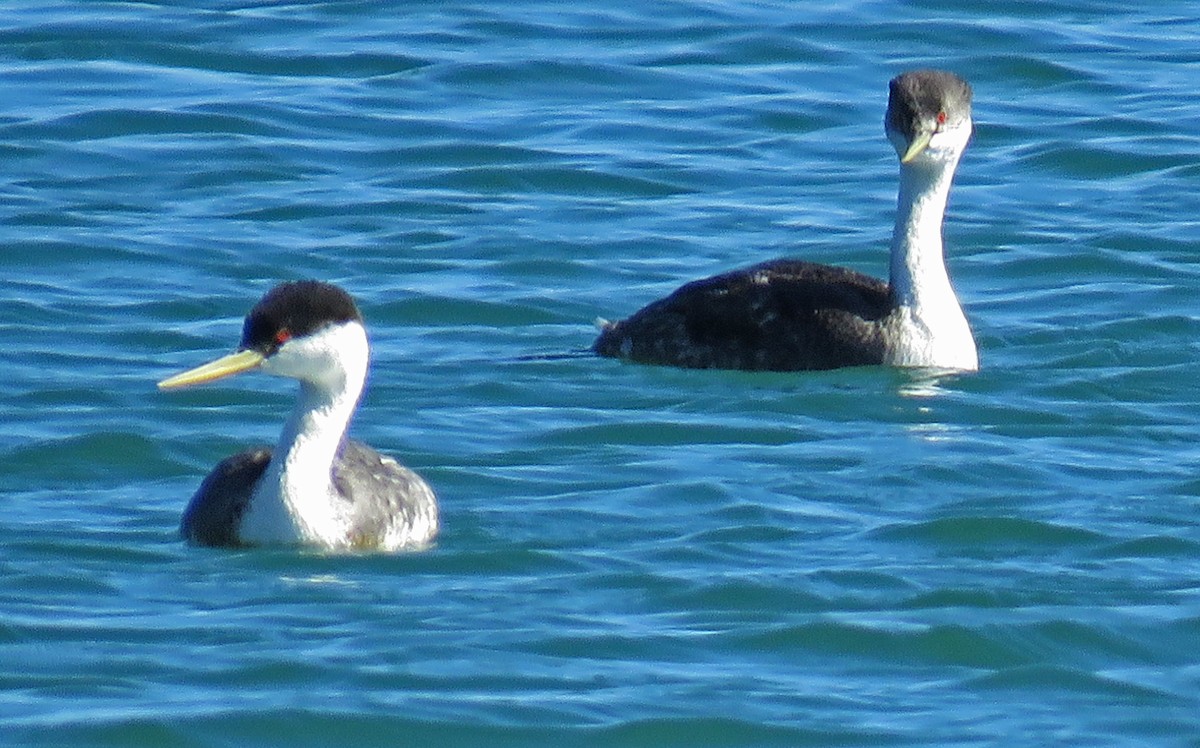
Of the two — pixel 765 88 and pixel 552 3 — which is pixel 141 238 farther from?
pixel 552 3

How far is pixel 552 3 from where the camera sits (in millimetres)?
26375

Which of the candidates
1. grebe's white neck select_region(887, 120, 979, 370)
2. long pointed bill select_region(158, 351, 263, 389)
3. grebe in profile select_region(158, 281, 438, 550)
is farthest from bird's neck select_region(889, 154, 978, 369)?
long pointed bill select_region(158, 351, 263, 389)

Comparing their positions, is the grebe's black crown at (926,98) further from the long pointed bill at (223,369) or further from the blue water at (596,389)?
the long pointed bill at (223,369)

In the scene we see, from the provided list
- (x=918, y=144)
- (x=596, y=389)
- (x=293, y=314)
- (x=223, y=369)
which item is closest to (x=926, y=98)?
(x=918, y=144)

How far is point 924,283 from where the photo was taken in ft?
50.9

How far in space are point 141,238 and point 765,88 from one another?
666 centimetres

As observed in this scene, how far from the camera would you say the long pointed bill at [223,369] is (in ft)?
38.1

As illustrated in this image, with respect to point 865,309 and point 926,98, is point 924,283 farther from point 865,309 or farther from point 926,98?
point 926,98

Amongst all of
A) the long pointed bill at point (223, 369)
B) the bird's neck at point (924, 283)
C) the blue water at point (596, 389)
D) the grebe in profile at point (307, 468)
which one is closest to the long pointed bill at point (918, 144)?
the bird's neck at point (924, 283)

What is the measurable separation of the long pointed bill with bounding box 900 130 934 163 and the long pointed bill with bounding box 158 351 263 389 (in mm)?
4618

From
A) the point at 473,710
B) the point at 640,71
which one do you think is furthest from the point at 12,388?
the point at 640,71

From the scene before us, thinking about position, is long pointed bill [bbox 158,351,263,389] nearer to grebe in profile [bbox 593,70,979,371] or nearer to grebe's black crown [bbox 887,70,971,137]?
grebe in profile [bbox 593,70,979,371]

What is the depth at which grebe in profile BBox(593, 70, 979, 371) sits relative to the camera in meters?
15.3

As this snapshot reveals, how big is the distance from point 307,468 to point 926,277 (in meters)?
4.79
